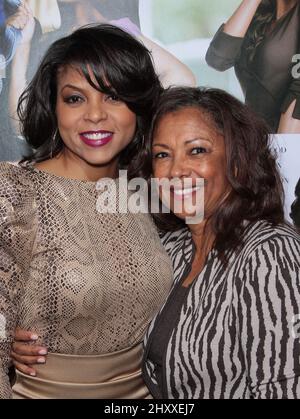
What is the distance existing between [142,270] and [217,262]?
0.21 metres

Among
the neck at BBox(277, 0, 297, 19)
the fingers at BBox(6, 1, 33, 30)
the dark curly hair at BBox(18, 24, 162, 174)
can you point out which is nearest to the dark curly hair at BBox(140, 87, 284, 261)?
the dark curly hair at BBox(18, 24, 162, 174)

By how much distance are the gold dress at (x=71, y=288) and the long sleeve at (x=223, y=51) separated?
99cm

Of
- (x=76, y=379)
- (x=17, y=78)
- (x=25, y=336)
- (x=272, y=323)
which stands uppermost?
(x=17, y=78)

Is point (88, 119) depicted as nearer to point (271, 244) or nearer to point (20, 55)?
point (271, 244)

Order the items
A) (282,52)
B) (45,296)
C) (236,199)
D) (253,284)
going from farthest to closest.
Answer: (282,52) < (236,199) < (45,296) < (253,284)

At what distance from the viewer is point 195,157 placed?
1.60m

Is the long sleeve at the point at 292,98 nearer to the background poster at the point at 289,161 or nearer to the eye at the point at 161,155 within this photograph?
the background poster at the point at 289,161

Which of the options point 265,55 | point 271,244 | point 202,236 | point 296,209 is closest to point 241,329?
point 271,244

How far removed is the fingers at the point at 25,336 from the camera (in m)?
1.52

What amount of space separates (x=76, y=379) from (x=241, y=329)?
18.1 inches

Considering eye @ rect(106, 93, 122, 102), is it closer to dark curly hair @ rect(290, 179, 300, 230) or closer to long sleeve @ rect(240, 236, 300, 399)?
long sleeve @ rect(240, 236, 300, 399)

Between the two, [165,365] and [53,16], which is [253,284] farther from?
[53,16]
